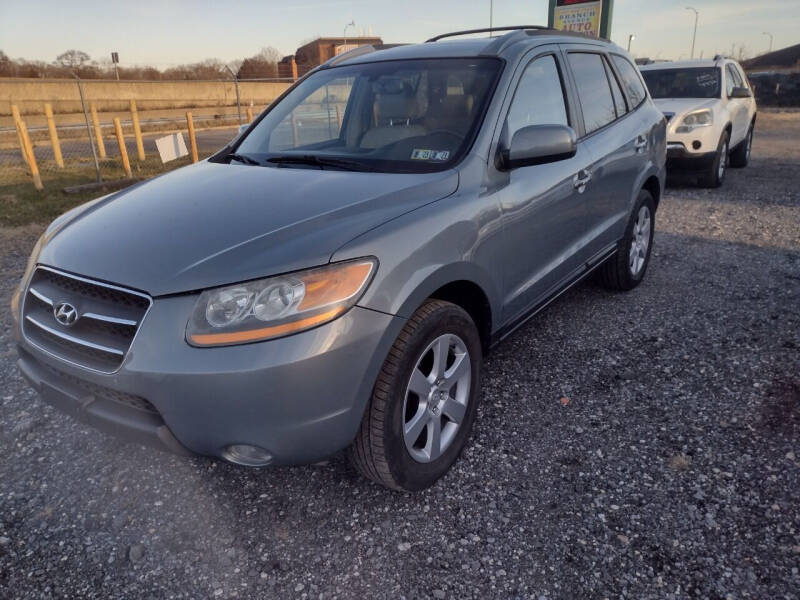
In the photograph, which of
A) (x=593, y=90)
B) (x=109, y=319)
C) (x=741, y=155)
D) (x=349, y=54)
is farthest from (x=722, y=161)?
(x=109, y=319)

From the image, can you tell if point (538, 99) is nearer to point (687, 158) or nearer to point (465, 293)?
point (465, 293)

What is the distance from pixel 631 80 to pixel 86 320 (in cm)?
407

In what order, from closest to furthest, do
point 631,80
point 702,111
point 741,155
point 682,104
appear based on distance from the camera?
point 631,80 → point 702,111 → point 682,104 → point 741,155

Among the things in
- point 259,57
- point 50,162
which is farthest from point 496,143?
point 259,57

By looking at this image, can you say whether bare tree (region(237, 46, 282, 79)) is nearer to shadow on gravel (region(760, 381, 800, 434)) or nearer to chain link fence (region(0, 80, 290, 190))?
chain link fence (region(0, 80, 290, 190))

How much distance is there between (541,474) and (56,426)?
94.9 inches

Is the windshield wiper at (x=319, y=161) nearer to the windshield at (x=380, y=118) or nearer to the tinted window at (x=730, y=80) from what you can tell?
the windshield at (x=380, y=118)

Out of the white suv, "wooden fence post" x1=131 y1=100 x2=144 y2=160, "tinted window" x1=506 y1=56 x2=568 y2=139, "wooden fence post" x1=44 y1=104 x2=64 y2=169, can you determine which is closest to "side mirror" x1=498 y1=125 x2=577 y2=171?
"tinted window" x1=506 y1=56 x2=568 y2=139

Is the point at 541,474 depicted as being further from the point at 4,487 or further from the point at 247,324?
the point at 4,487

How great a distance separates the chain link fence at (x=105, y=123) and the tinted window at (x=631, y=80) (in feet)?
19.3

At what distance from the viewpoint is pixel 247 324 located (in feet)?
6.05

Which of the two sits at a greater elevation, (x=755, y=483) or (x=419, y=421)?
(x=419, y=421)

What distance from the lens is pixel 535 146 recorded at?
2.56m

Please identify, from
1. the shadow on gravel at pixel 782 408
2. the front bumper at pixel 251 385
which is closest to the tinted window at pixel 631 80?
the shadow on gravel at pixel 782 408
